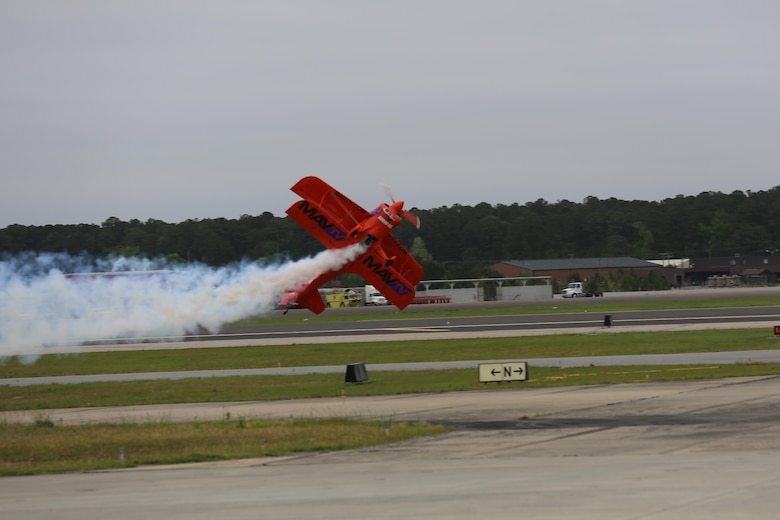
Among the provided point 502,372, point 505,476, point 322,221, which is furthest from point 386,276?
point 505,476

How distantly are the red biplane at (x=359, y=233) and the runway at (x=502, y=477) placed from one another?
11.3 m

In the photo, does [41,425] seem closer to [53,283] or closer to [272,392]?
[272,392]

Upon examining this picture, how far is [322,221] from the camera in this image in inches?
1505

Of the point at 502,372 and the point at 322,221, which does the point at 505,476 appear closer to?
the point at 502,372

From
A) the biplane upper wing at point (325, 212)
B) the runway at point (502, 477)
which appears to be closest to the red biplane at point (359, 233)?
the biplane upper wing at point (325, 212)

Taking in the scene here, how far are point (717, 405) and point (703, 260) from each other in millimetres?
157296

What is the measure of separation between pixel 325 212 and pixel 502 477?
2086 cm

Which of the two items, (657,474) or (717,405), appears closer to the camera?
(657,474)

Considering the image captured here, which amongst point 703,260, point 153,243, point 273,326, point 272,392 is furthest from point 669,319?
point 703,260

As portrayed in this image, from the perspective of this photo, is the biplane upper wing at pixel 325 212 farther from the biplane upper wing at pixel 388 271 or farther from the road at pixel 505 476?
the road at pixel 505 476

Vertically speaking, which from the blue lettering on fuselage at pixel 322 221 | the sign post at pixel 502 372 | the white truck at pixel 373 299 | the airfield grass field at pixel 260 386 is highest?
the blue lettering on fuselage at pixel 322 221

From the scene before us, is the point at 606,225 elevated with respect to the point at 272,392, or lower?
elevated

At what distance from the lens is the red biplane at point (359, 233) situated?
124 ft

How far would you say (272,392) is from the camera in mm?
37812
